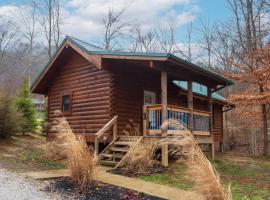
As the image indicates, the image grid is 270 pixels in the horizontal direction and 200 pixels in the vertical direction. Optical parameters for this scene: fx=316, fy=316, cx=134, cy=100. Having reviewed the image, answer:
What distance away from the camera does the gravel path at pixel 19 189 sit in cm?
617

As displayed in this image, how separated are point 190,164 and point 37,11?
27.6 m

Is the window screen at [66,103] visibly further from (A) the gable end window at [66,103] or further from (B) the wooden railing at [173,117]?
(B) the wooden railing at [173,117]

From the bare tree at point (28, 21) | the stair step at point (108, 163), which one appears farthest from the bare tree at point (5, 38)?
the stair step at point (108, 163)

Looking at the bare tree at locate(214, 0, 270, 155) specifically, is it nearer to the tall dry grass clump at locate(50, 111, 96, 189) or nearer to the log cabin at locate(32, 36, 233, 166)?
the log cabin at locate(32, 36, 233, 166)

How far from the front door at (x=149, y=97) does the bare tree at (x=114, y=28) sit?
18206 mm

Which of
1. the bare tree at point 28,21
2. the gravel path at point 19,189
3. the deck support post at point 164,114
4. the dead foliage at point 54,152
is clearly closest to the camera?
the gravel path at point 19,189

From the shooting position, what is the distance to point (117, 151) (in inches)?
443

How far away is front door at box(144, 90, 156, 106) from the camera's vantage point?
14.3m

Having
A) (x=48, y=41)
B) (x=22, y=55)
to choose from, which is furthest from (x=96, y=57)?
(x=22, y=55)

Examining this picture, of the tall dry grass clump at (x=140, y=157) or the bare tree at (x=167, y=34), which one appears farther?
the bare tree at (x=167, y=34)

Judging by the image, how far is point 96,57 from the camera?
12.0m

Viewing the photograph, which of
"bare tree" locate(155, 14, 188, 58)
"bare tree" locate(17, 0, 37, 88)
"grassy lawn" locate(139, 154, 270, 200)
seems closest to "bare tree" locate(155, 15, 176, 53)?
"bare tree" locate(155, 14, 188, 58)

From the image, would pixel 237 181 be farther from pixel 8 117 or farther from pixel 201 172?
pixel 8 117

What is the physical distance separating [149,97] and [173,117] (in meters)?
3.20
